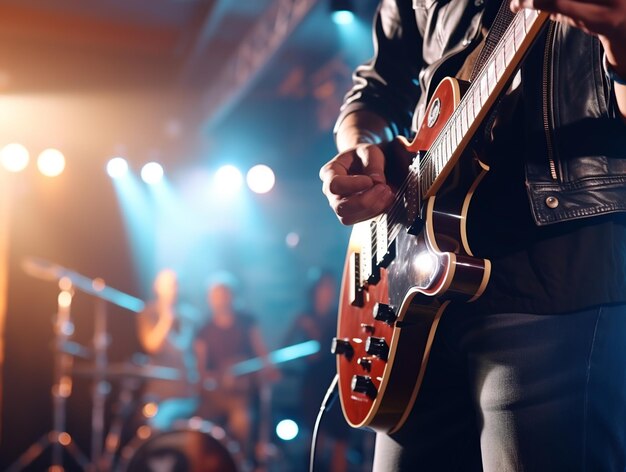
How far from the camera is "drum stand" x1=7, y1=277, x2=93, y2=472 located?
707cm

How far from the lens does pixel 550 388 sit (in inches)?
44.0

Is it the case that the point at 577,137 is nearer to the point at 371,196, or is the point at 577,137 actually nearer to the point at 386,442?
the point at 371,196

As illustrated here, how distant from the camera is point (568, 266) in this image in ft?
3.79

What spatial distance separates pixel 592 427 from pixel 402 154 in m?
0.70

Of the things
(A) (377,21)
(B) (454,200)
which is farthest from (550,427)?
(A) (377,21)

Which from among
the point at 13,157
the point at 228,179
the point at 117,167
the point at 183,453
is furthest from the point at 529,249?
the point at 228,179

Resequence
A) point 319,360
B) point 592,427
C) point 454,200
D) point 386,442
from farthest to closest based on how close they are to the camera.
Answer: point 319,360 → point 386,442 → point 454,200 → point 592,427

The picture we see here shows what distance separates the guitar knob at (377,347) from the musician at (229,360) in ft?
18.3

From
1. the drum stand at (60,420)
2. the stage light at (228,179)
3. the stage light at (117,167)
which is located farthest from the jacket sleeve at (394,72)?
the stage light at (228,179)

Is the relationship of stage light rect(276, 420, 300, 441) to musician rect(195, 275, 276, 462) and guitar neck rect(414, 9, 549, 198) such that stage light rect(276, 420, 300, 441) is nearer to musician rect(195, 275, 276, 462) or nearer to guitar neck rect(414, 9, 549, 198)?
musician rect(195, 275, 276, 462)

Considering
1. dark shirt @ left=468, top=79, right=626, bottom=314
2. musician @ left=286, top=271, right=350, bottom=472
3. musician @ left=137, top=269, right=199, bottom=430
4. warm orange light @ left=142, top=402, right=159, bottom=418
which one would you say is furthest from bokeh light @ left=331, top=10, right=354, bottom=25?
dark shirt @ left=468, top=79, right=626, bottom=314

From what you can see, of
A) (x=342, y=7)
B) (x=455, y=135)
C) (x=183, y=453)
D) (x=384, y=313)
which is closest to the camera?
(x=455, y=135)

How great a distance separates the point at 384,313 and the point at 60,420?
6.42m

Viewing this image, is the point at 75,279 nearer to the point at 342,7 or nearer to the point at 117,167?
the point at 117,167
